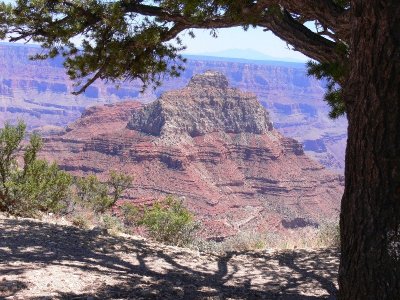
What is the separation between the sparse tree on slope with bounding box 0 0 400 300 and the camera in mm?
2490

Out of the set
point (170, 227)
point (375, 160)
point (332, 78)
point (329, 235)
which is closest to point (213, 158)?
point (329, 235)

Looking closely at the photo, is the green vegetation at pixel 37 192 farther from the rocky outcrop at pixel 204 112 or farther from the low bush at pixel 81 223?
the rocky outcrop at pixel 204 112

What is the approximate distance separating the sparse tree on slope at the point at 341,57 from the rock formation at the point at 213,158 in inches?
2682

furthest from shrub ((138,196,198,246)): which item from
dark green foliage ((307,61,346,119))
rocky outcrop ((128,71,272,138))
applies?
rocky outcrop ((128,71,272,138))

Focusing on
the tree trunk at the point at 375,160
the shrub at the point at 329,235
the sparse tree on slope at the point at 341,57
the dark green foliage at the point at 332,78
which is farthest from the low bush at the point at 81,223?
the tree trunk at the point at 375,160

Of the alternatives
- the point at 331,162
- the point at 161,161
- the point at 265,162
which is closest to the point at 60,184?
the point at 161,161

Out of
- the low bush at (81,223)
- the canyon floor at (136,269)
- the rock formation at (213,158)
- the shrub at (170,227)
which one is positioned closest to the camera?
the canyon floor at (136,269)

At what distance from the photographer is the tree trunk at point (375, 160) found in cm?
247

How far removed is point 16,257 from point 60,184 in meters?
→ 5.31

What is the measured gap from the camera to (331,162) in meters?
199

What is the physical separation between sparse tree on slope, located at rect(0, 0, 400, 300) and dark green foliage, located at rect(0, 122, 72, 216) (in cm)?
232

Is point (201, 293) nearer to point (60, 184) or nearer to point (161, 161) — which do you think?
point (60, 184)

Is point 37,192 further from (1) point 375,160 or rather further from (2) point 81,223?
(1) point 375,160

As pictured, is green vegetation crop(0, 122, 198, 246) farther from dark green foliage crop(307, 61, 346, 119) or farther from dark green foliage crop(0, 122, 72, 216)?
dark green foliage crop(307, 61, 346, 119)
